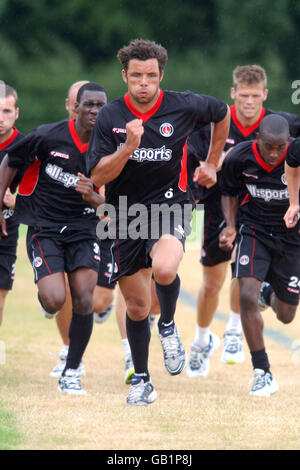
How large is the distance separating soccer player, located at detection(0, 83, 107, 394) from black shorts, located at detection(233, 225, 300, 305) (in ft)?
3.69

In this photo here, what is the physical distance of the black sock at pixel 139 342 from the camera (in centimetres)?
648

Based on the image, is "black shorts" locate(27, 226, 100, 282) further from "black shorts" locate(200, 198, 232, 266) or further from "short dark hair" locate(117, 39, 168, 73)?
"black shorts" locate(200, 198, 232, 266)

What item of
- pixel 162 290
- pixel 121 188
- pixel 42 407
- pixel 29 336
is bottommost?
pixel 29 336

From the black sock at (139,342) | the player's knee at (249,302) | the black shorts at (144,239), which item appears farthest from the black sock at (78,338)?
the player's knee at (249,302)

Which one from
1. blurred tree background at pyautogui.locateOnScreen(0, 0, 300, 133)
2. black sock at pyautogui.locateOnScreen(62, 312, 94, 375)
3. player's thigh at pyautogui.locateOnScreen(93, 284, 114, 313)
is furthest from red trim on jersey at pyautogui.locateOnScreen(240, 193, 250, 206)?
blurred tree background at pyautogui.locateOnScreen(0, 0, 300, 133)

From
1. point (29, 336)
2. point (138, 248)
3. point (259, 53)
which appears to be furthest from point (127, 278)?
point (259, 53)

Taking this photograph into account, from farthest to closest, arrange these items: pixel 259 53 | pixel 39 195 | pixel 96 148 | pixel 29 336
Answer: pixel 259 53 < pixel 29 336 < pixel 39 195 < pixel 96 148

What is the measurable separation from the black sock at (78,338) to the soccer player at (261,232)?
46.4 inches

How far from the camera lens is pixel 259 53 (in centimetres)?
3553

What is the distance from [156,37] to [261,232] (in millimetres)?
30606

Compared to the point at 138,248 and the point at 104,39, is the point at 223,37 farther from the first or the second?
the point at 138,248

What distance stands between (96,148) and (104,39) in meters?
31.6

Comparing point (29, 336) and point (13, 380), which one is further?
point (29, 336)

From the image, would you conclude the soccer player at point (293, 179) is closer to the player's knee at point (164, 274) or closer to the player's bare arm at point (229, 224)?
the player's bare arm at point (229, 224)
